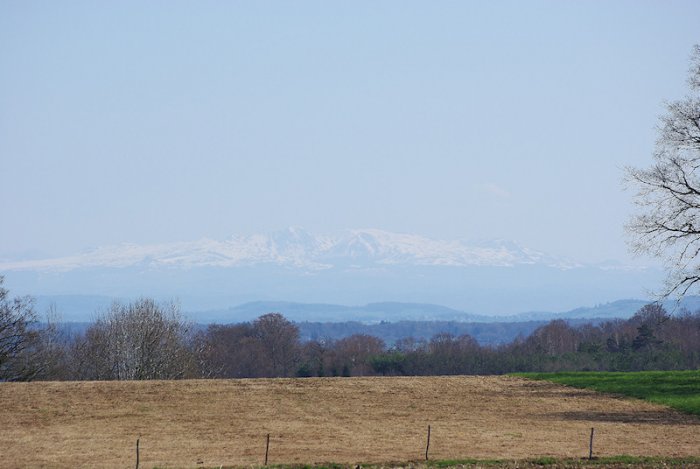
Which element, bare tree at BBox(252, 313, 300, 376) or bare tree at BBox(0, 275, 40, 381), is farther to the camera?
bare tree at BBox(252, 313, 300, 376)

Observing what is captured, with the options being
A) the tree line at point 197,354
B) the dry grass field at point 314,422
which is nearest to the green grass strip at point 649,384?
the dry grass field at point 314,422

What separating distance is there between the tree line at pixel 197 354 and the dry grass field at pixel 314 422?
12.0 m

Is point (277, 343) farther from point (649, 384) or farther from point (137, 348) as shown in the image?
point (649, 384)

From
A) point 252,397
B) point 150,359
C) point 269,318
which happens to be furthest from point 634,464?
point 269,318

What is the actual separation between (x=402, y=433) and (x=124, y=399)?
12317 millimetres

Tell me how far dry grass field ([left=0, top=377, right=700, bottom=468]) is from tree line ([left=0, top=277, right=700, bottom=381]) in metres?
12.0

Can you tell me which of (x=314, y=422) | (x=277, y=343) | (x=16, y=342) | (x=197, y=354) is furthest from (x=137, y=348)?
(x=277, y=343)

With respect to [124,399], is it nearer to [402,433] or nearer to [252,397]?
[252,397]

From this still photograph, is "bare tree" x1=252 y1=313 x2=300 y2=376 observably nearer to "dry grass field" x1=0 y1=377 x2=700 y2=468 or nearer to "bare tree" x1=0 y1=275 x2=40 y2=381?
"bare tree" x1=0 y1=275 x2=40 y2=381

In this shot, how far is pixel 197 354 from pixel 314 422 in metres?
46.2

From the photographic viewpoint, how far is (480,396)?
4397 centimetres

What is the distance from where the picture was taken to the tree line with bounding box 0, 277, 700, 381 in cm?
6419

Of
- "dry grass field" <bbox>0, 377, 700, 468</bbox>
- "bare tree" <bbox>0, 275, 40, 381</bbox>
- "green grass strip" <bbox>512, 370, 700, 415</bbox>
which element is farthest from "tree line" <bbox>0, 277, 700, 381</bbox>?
"dry grass field" <bbox>0, 377, 700, 468</bbox>

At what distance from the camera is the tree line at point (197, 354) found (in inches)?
2527
